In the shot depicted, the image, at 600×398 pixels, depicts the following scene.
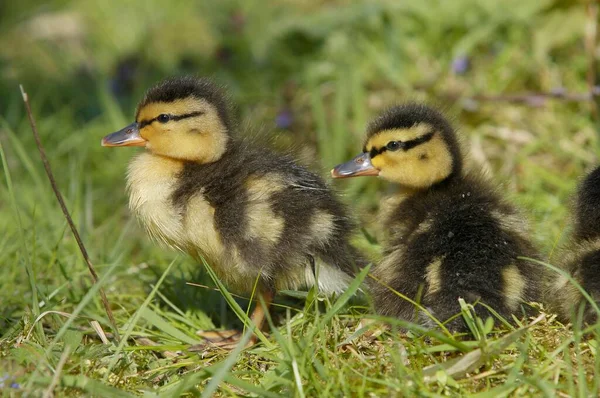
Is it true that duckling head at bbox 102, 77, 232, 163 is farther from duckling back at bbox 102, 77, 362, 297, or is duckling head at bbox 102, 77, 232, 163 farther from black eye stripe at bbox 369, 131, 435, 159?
black eye stripe at bbox 369, 131, 435, 159

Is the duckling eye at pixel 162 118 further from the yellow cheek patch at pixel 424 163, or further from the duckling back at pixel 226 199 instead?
the yellow cheek patch at pixel 424 163

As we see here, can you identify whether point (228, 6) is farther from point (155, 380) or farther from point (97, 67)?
point (155, 380)

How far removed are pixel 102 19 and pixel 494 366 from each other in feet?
16.4

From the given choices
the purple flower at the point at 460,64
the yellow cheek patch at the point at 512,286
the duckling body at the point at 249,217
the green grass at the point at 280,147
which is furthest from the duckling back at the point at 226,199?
the purple flower at the point at 460,64

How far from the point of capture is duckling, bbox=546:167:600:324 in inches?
89.2

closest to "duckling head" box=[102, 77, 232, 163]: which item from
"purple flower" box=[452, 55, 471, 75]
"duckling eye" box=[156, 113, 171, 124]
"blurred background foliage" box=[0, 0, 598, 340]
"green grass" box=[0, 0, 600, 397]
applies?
"duckling eye" box=[156, 113, 171, 124]

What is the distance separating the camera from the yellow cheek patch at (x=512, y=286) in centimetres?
231

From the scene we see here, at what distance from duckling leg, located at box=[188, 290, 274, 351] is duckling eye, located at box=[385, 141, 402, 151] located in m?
0.61

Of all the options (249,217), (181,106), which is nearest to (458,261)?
(249,217)

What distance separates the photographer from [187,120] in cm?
262

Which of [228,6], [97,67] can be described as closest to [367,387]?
[97,67]

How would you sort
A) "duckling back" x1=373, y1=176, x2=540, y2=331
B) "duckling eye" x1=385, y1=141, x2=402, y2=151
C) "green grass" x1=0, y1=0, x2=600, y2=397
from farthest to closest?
"duckling eye" x1=385, y1=141, x2=402, y2=151, "duckling back" x1=373, y1=176, x2=540, y2=331, "green grass" x1=0, y1=0, x2=600, y2=397

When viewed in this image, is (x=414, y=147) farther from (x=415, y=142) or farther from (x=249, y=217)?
(x=249, y=217)

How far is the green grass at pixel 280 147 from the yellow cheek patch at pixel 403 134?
233mm
